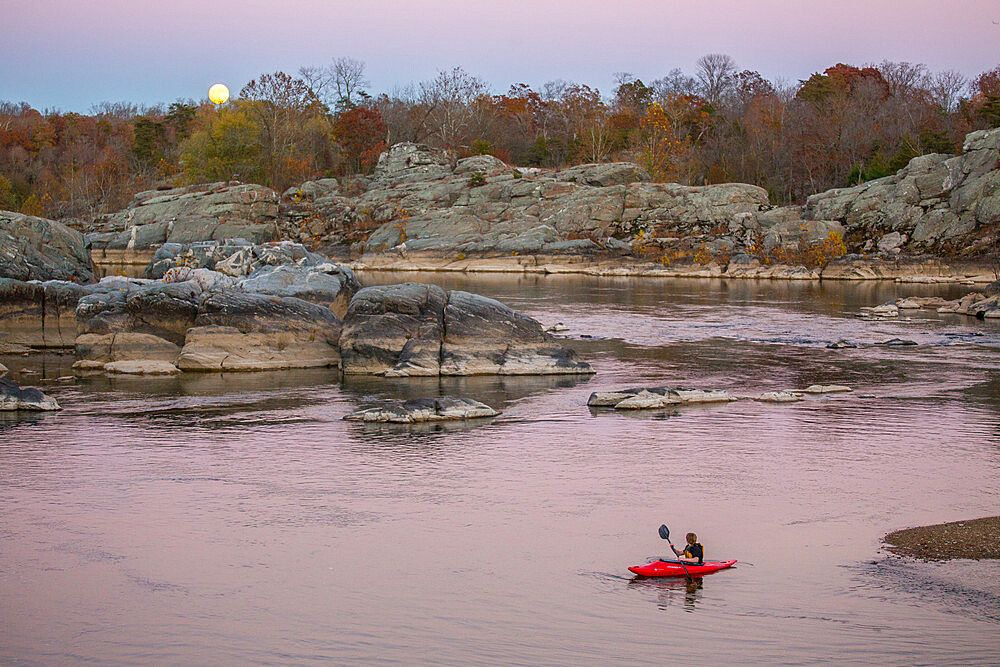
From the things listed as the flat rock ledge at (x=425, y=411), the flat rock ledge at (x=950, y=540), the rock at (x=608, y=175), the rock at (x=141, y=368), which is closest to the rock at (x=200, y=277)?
the rock at (x=141, y=368)

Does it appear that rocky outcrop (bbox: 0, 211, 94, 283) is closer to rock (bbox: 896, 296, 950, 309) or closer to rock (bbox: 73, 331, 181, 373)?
rock (bbox: 73, 331, 181, 373)

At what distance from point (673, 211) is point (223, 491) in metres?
72.4

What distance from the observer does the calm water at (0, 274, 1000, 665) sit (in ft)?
33.8

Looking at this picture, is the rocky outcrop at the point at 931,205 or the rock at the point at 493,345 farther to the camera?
the rocky outcrop at the point at 931,205

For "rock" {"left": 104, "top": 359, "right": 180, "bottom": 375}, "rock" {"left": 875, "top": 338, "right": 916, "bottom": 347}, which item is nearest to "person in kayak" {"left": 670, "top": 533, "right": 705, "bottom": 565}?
"rock" {"left": 104, "top": 359, "right": 180, "bottom": 375}

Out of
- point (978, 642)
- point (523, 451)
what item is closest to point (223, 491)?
point (523, 451)

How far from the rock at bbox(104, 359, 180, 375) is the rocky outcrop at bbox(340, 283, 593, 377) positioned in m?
4.98

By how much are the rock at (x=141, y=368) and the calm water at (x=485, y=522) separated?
128 centimetres

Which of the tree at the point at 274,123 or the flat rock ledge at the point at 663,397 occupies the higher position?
the tree at the point at 274,123

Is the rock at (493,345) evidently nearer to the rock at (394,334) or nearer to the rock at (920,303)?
the rock at (394,334)

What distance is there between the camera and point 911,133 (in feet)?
300

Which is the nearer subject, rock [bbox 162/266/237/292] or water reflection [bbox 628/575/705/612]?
water reflection [bbox 628/575/705/612]

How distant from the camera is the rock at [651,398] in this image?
22969 mm

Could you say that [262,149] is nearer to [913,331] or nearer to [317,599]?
[913,331]
